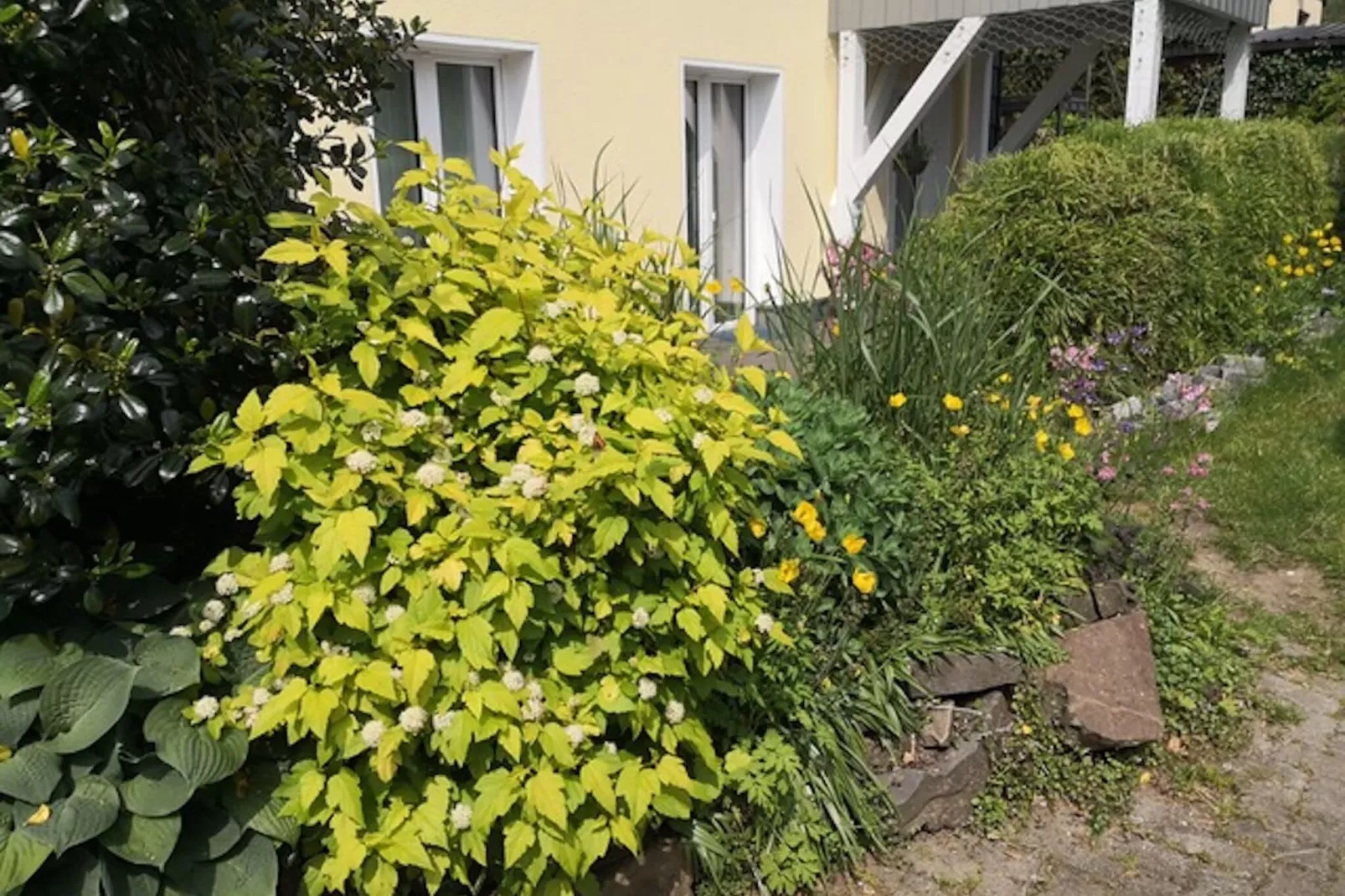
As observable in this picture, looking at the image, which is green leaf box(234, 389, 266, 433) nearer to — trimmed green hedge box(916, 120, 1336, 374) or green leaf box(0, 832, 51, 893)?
green leaf box(0, 832, 51, 893)

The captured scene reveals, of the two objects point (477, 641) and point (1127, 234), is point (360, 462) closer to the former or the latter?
point (477, 641)

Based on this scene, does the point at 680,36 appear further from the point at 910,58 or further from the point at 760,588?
the point at 760,588

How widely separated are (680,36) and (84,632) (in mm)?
6028

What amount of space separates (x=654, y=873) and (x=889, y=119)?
292 inches

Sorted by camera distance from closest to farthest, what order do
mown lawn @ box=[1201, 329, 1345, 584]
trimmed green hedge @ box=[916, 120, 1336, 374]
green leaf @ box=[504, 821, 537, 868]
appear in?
green leaf @ box=[504, 821, 537, 868]
mown lawn @ box=[1201, 329, 1345, 584]
trimmed green hedge @ box=[916, 120, 1336, 374]

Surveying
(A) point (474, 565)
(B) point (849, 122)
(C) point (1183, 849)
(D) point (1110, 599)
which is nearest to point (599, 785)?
(A) point (474, 565)

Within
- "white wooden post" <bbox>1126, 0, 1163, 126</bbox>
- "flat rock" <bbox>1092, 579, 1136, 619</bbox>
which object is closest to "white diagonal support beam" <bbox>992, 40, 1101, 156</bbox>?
"white wooden post" <bbox>1126, 0, 1163, 126</bbox>

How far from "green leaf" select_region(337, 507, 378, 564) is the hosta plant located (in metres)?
0.43

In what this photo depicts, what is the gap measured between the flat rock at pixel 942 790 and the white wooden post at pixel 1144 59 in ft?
20.6

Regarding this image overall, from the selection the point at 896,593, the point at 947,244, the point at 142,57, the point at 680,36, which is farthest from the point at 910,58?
the point at 142,57

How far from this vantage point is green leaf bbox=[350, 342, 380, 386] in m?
1.93

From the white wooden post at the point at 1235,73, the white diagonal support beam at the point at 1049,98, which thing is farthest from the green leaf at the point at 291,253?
the white wooden post at the point at 1235,73

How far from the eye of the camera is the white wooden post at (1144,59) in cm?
766

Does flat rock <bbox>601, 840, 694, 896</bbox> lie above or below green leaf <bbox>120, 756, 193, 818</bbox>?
below
